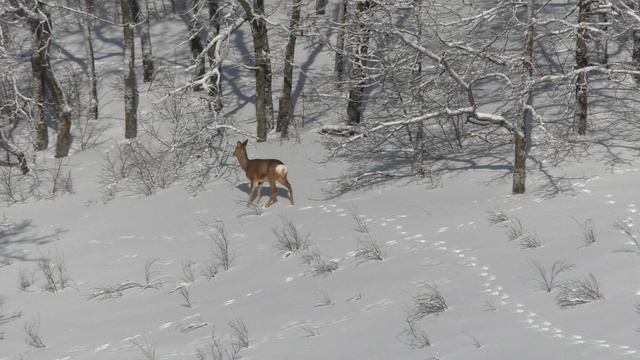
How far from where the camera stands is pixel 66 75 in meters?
24.6

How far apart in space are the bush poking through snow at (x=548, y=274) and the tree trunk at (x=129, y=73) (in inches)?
561

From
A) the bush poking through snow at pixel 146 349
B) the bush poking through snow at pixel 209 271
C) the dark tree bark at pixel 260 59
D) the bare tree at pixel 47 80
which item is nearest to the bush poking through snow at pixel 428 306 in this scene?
the bush poking through snow at pixel 146 349

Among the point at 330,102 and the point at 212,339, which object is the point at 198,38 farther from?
the point at 212,339

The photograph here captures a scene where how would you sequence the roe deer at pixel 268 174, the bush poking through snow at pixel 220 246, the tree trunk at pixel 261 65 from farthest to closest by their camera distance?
the tree trunk at pixel 261 65 → the roe deer at pixel 268 174 → the bush poking through snow at pixel 220 246

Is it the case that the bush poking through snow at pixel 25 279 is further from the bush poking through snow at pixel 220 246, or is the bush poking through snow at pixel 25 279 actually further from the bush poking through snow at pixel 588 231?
the bush poking through snow at pixel 588 231

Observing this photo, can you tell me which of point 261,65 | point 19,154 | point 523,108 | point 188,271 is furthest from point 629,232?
point 19,154

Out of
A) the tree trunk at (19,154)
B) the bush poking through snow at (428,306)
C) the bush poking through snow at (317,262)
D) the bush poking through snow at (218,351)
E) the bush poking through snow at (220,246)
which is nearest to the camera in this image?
the bush poking through snow at (218,351)

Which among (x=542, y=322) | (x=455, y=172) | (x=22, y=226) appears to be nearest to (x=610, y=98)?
(x=455, y=172)

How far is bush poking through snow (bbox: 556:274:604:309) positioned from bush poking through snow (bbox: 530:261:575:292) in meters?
0.13

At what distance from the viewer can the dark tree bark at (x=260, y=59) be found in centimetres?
1734

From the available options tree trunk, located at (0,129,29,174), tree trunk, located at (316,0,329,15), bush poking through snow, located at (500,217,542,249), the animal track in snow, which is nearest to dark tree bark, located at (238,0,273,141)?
tree trunk, located at (0,129,29,174)

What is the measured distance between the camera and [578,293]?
7.01m

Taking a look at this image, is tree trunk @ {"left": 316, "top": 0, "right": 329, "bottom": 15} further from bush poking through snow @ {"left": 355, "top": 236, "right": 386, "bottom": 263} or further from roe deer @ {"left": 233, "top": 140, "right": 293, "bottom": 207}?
bush poking through snow @ {"left": 355, "top": 236, "right": 386, "bottom": 263}

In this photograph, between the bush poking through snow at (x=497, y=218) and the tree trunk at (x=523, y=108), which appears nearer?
the bush poking through snow at (x=497, y=218)
